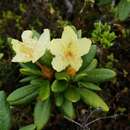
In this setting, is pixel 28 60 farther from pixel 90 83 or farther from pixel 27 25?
pixel 27 25

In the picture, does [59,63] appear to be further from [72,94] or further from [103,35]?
[103,35]

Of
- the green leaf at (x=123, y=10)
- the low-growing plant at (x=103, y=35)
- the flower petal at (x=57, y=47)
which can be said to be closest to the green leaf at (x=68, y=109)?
the flower petal at (x=57, y=47)

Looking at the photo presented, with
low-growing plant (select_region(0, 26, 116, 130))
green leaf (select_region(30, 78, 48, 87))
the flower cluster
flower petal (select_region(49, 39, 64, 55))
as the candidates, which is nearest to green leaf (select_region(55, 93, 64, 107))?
low-growing plant (select_region(0, 26, 116, 130))

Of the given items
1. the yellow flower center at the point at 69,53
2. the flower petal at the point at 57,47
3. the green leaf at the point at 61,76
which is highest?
the flower petal at the point at 57,47

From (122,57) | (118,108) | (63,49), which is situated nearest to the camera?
(63,49)

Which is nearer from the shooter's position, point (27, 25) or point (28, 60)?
point (28, 60)

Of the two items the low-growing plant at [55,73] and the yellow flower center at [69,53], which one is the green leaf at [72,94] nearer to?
the low-growing plant at [55,73]

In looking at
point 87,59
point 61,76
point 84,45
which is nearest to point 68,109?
point 61,76

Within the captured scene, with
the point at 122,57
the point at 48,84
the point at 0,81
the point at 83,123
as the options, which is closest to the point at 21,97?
the point at 48,84
